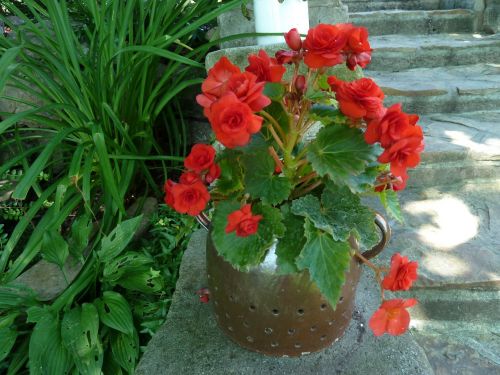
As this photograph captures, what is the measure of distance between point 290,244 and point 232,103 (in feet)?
1.05

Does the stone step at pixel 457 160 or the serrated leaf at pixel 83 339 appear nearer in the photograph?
the serrated leaf at pixel 83 339

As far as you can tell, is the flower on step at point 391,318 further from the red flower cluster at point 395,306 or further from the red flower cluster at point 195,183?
the red flower cluster at point 195,183

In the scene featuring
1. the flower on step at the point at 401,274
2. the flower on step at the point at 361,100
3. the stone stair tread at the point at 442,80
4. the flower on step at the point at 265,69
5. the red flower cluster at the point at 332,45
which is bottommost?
the stone stair tread at the point at 442,80

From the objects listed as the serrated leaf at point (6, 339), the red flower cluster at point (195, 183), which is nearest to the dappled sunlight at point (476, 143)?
the red flower cluster at point (195, 183)

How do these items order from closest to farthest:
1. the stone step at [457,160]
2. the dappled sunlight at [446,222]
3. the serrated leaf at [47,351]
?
the serrated leaf at [47,351]
the dappled sunlight at [446,222]
the stone step at [457,160]

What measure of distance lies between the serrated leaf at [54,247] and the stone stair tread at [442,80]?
5.95 feet

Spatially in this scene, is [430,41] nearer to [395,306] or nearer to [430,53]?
[430,53]

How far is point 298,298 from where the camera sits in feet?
3.03

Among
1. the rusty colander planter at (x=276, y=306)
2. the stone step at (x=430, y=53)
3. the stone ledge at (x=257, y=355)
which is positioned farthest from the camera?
the stone step at (x=430, y=53)

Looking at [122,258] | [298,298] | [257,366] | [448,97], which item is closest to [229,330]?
[257,366]

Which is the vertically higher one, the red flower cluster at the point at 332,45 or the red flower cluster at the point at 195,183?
the red flower cluster at the point at 332,45

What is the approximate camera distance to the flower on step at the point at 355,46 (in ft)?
2.69

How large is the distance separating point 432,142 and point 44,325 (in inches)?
70.9

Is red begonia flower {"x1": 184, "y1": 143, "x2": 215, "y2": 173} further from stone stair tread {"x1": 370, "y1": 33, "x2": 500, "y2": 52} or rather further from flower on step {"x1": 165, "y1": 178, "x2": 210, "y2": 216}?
stone stair tread {"x1": 370, "y1": 33, "x2": 500, "y2": 52}
